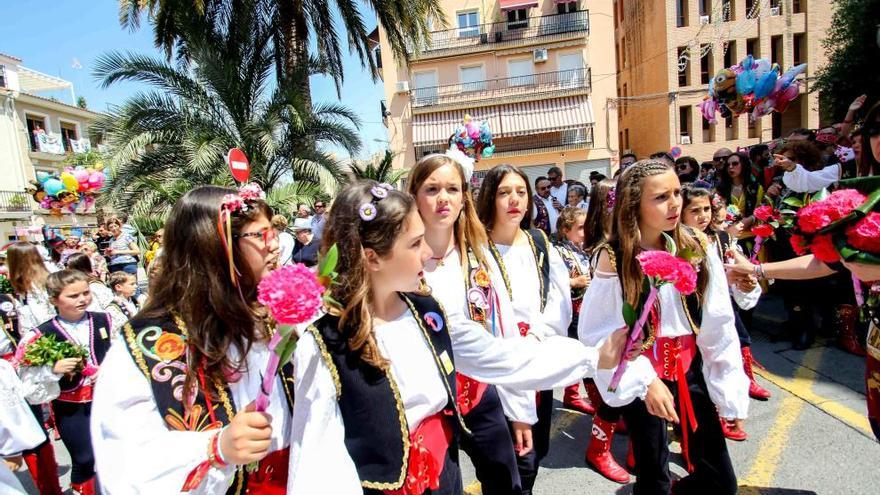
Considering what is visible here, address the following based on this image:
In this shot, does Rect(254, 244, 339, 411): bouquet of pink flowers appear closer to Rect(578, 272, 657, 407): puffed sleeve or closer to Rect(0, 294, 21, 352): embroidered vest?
Rect(578, 272, 657, 407): puffed sleeve

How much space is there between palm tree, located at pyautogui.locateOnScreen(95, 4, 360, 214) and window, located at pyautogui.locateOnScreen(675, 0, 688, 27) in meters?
21.6

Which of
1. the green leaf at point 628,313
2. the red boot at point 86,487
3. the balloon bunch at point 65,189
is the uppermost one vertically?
the balloon bunch at point 65,189

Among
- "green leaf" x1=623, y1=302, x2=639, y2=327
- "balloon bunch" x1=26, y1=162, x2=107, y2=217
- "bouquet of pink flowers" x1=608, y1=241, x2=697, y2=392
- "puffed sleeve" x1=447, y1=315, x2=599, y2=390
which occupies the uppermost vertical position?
"balloon bunch" x1=26, y1=162, x2=107, y2=217

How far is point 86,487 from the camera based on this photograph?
131 inches

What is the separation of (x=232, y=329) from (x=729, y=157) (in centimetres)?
671

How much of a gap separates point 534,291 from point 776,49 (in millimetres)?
29422

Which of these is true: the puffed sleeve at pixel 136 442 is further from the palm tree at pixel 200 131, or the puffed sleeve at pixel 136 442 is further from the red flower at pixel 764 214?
the palm tree at pixel 200 131

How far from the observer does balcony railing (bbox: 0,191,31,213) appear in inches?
1139

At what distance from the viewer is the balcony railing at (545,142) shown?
1042 inches

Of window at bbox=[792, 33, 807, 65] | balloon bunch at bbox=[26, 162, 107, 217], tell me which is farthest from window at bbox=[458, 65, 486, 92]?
balloon bunch at bbox=[26, 162, 107, 217]

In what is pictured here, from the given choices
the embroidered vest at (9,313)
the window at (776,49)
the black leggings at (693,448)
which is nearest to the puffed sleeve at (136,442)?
the black leggings at (693,448)

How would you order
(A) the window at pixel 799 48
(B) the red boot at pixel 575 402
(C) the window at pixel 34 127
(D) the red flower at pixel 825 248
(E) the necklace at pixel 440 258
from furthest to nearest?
1. (C) the window at pixel 34 127
2. (A) the window at pixel 799 48
3. (B) the red boot at pixel 575 402
4. (E) the necklace at pixel 440 258
5. (D) the red flower at pixel 825 248

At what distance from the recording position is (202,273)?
175cm

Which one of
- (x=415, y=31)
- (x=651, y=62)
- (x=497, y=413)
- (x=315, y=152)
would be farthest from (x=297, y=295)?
(x=651, y=62)
